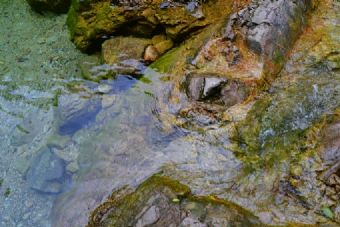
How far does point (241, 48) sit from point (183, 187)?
2.06m

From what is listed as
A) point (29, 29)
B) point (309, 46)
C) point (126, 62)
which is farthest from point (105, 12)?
point (309, 46)

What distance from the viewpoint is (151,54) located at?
5691mm

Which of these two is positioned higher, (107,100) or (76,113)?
(107,100)

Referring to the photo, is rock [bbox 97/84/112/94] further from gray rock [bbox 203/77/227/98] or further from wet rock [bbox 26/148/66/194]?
gray rock [bbox 203/77/227/98]

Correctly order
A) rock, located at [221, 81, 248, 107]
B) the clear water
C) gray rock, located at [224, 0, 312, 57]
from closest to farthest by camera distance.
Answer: the clear water, rock, located at [221, 81, 248, 107], gray rock, located at [224, 0, 312, 57]

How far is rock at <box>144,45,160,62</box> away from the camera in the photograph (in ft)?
18.6

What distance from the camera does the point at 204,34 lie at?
5379mm

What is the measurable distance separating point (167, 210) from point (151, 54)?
9.42 ft

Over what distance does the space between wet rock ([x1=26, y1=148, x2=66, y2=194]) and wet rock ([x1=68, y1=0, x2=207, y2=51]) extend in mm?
2164

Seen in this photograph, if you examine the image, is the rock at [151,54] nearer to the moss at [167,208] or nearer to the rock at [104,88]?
the rock at [104,88]

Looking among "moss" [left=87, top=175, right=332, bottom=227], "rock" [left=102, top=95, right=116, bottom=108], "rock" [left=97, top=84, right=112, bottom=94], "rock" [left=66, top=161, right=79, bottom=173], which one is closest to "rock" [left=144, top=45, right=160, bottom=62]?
"rock" [left=97, top=84, right=112, bottom=94]

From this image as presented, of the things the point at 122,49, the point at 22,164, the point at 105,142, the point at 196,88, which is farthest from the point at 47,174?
the point at 122,49

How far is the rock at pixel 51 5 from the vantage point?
7027mm

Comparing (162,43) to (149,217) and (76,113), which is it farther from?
(149,217)
